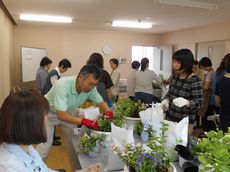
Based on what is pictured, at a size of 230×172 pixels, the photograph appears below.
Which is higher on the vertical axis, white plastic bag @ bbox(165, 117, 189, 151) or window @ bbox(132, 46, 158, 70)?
window @ bbox(132, 46, 158, 70)

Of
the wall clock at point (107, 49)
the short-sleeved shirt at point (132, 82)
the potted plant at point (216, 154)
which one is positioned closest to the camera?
the potted plant at point (216, 154)

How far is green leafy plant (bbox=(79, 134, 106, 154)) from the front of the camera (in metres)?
1.31

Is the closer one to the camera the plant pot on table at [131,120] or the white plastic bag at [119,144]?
the white plastic bag at [119,144]

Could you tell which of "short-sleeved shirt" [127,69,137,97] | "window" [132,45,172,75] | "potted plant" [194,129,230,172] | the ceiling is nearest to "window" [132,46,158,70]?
"window" [132,45,172,75]

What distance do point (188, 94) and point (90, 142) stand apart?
41.0 inches

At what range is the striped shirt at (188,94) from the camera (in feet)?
6.45

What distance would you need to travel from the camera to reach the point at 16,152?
98 centimetres

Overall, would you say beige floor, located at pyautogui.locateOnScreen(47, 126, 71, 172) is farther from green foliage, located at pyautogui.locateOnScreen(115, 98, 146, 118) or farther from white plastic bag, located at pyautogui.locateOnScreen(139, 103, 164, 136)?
white plastic bag, located at pyautogui.locateOnScreen(139, 103, 164, 136)

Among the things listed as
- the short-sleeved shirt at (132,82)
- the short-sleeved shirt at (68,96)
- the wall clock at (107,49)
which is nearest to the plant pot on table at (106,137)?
the short-sleeved shirt at (68,96)

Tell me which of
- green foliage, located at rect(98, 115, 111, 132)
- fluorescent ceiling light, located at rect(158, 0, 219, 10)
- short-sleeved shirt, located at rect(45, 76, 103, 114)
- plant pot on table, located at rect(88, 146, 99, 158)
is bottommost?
plant pot on table, located at rect(88, 146, 99, 158)

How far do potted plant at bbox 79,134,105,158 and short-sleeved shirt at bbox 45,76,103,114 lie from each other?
22.6 inches

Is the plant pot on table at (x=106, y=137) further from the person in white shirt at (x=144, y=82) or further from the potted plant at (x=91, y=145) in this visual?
the person in white shirt at (x=144, y=82)

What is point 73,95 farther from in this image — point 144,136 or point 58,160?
point 58,160

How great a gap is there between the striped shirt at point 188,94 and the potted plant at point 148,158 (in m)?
1.06
